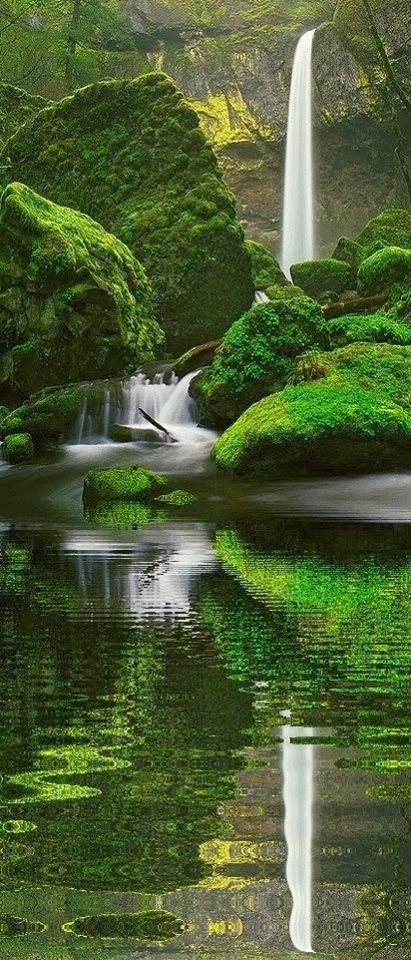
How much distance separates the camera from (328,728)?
2541 mm

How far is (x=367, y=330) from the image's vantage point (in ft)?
68.7

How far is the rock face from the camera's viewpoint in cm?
4531

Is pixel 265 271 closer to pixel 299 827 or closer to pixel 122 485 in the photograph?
pixel 122 485

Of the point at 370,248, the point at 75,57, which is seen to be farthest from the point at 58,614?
the point at 75,57

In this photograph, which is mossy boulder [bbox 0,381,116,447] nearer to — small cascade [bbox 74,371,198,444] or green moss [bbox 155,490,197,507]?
A: small cascade [bbox 74,371,198,444]

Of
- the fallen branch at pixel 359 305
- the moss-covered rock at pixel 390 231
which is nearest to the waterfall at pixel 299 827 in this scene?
the fallen branch at pixel 359 305

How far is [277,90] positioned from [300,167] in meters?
4.08

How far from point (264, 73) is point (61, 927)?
50.7 meters

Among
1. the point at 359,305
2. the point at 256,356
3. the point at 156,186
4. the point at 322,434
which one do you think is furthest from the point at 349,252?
the point at 322,434

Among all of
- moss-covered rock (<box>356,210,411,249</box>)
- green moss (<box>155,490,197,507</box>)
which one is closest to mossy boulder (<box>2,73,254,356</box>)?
moss-covered rock (<box>356,210,411,249</box>)

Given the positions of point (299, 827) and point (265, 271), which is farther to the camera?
point (265, 271)

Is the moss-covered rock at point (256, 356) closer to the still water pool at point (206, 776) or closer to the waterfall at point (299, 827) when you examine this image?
the still water pool at point (206, 776)

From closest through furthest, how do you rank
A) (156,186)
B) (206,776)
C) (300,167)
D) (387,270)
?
(206,776) → (387,270) → (156,186) → (300,167)

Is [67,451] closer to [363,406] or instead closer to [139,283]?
[363,406]
